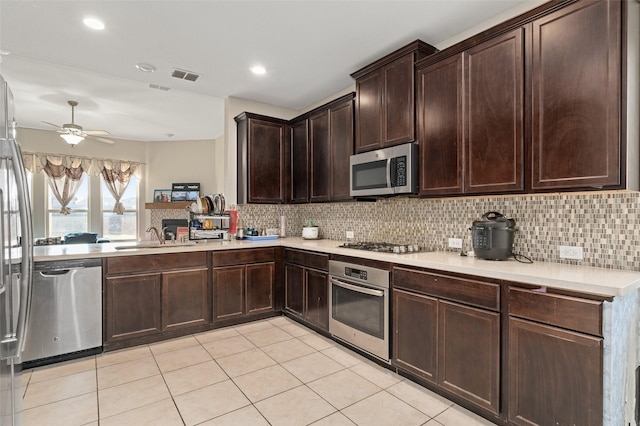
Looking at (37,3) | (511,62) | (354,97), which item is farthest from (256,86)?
(511,62)

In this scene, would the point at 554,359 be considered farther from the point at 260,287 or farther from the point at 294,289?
the point at 260,287

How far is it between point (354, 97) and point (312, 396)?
271 centimetres

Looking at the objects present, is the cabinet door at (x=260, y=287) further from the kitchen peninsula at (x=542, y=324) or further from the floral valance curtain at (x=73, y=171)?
the floral valance curtain at (x=73, y=171)

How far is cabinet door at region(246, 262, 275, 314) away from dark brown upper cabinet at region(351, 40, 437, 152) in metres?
1.73

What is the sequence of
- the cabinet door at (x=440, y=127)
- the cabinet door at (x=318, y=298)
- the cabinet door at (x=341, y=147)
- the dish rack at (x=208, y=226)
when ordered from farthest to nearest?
the dish rack at (x=208, y=226) < the cabinet door at (x=341, y=147) < the cabinet door at (x=318, y=298) < the cabinet door at (x=440, y=127)

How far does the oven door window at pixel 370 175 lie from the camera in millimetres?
2855

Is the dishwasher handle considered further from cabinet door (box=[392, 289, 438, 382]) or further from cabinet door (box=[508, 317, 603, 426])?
cabinet door (box=[508, 317, 603, 426])

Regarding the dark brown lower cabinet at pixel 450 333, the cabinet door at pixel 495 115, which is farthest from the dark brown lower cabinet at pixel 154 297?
the cabinet door at pixel 495 115

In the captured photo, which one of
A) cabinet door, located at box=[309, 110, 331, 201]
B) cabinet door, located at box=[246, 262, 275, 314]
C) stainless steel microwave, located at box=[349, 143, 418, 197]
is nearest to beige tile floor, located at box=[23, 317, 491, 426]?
cabinet door, located at box=[246, 262, 275, 314]

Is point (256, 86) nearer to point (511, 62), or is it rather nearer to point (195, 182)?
point (511, 62)

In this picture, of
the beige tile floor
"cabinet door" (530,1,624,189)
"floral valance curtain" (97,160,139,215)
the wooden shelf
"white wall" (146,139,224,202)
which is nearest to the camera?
"cabinet door" (530,1,624,189)

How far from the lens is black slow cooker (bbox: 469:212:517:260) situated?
2.13m

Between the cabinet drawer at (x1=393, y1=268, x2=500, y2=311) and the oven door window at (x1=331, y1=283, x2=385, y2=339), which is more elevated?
the cabinet drawer at (x1=393, y1=268, x2=500, y2=311)

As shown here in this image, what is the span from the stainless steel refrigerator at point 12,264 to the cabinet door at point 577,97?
267 centimetres
